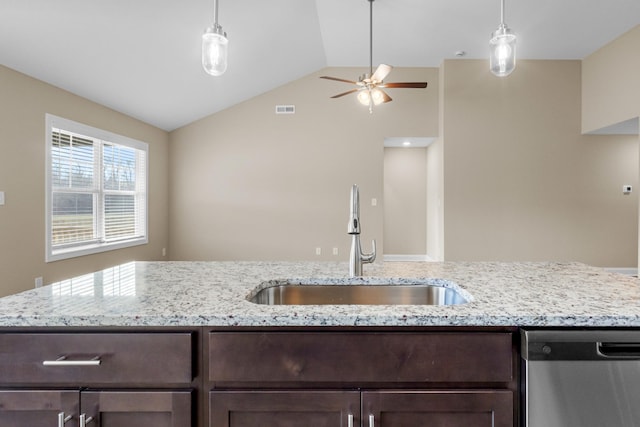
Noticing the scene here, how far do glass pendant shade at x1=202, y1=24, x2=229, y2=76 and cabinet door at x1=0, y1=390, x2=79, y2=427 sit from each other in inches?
52.9

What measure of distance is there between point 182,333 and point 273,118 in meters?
5.45

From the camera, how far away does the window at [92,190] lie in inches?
156

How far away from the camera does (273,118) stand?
19.8ft

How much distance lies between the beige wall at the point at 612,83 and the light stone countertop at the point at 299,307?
4483 millimetres

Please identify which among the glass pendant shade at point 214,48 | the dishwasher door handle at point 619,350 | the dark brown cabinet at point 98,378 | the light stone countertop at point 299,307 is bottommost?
the dark brown cabinet at point 98,378

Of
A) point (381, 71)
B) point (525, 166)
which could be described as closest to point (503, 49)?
point (381, 71)

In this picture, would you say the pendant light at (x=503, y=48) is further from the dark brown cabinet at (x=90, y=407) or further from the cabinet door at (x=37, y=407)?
the cabinet door at (x=37, y=407)

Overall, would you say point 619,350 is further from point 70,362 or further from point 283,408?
point 70,362

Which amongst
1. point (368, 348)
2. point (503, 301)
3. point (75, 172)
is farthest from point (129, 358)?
point (75, 172)

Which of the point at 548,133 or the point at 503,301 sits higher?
the point at 548,133

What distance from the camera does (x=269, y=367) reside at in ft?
3.04

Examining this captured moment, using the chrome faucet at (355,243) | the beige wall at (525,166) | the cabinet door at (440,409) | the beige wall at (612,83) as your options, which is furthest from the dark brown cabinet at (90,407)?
the beige wall at (612,83)

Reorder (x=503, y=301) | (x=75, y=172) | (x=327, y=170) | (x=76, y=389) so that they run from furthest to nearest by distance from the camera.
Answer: (x=327, y=170)
(x=75, y=172)
(x=503, y=301)
(x=76, y=389)

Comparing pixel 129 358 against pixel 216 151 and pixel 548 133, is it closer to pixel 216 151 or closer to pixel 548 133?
pixel 216 151
